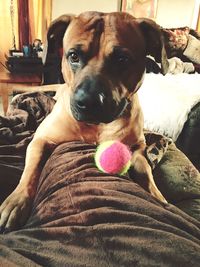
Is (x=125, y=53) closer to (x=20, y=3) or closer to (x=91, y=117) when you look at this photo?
(x=91, y=117)

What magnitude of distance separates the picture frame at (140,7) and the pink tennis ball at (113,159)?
319 centimetres

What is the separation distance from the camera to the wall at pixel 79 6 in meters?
3.60

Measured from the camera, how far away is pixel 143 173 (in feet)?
3.88

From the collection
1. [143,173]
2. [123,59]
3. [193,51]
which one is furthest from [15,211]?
[193,51]

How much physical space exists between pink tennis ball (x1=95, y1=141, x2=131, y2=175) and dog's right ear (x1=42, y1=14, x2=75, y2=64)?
53 cm

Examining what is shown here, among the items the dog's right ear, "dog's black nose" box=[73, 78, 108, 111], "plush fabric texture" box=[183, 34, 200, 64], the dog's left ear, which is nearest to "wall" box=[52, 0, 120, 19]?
"plush fabric texture" box=[183, 34, 200, 64]

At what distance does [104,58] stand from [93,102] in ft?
0.66

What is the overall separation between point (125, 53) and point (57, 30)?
335mm

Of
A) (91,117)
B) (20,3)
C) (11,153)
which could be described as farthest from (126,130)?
(20,3)

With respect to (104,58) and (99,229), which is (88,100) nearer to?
(104,58)

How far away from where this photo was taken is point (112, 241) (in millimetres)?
682

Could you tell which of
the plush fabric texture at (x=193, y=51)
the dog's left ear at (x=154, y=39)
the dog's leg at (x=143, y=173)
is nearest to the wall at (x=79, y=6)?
the plush fabric texture at (x=193, y=51)

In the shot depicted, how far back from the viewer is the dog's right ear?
1.22 metres

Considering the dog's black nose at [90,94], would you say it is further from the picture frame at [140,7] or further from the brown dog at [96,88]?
the picture frame at [140,7]
